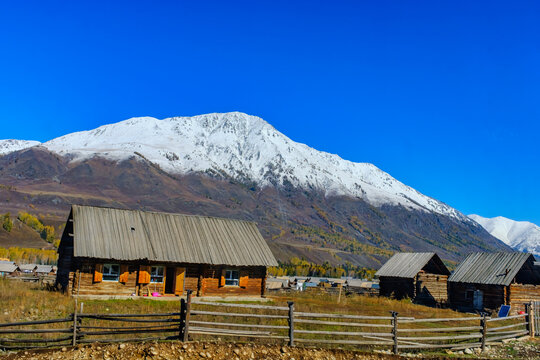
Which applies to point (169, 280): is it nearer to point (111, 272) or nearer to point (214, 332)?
point (111, 272)

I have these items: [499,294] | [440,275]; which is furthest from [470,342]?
[440,275]

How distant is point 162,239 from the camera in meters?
38.8

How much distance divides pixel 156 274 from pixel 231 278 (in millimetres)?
6211

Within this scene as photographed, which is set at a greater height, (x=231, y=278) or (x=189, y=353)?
(x=231, y=278)

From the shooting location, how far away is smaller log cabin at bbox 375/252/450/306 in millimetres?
49344

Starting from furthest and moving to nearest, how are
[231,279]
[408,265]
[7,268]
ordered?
[7,268], [408,265], [231,279]

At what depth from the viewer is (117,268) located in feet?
118

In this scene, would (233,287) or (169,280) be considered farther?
(233,287)

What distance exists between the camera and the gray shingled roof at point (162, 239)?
117ft

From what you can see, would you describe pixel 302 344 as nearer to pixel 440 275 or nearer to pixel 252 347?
pixel 252 347

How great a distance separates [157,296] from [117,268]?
3.48m

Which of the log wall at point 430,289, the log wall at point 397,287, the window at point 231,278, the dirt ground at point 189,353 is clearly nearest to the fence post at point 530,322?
the dirt ground at point 189,353

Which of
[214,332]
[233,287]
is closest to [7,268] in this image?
[233,287]

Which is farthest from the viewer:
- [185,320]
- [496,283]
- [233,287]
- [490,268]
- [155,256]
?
[490,268]
